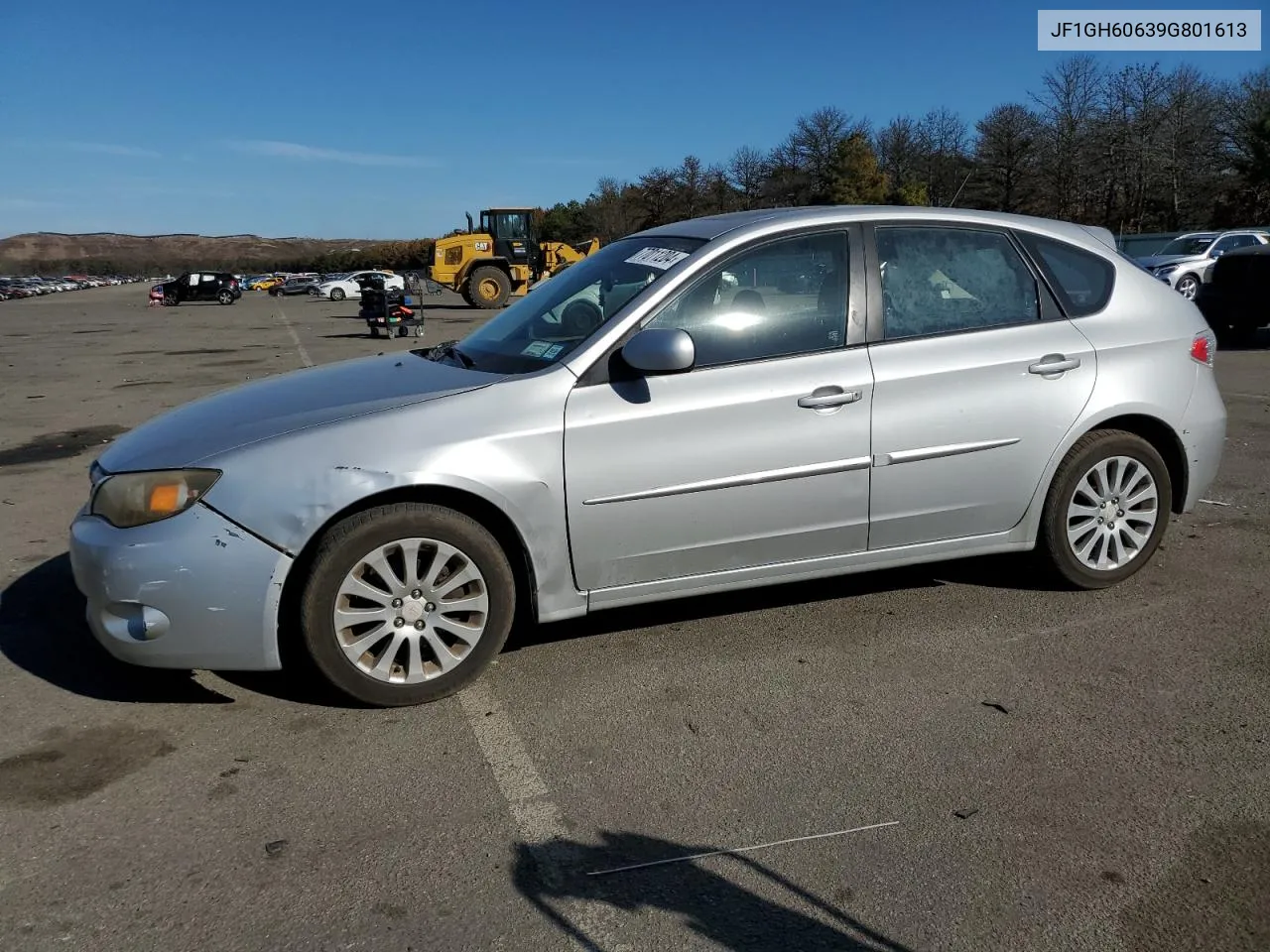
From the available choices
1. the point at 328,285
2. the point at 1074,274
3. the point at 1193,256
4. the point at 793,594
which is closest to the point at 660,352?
the point at 793,594

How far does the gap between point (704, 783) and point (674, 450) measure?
1238 millimetres

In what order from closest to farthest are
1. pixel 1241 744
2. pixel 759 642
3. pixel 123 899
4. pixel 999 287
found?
pixel 123 899
pixel 1241 744
pixel 759 642
pixel 999 287

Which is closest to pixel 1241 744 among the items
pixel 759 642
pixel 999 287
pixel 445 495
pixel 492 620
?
pixel 759 642

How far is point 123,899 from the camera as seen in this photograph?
2543 millimetres

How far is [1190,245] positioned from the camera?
73.3ft

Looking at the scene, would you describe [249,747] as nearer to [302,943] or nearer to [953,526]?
[302,943]

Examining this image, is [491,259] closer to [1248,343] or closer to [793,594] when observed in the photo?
[1248,343]

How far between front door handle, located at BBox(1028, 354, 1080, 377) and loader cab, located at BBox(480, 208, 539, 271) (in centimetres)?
3122

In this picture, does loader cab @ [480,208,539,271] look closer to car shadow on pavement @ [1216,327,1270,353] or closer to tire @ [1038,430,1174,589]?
car shadow on pavement @ [1216,327,1270,353]

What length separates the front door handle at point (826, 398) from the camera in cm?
393

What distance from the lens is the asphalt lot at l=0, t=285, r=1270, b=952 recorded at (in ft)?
8.04

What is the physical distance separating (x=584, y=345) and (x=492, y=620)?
1.08 metres

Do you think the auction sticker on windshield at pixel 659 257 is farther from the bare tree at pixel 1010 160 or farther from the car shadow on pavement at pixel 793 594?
the bare tree at pixel 1010 160

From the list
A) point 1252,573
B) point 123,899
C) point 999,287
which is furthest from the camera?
point 1252,573
